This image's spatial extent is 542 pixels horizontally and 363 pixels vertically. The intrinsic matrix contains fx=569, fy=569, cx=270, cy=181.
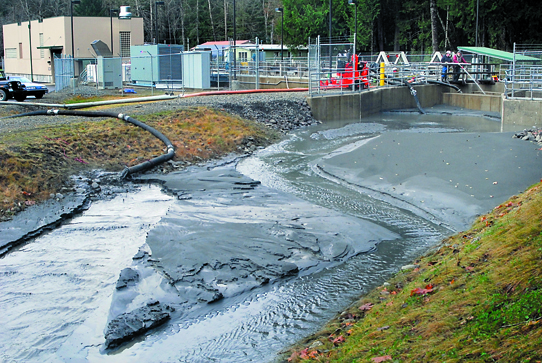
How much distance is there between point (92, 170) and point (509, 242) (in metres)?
10.9

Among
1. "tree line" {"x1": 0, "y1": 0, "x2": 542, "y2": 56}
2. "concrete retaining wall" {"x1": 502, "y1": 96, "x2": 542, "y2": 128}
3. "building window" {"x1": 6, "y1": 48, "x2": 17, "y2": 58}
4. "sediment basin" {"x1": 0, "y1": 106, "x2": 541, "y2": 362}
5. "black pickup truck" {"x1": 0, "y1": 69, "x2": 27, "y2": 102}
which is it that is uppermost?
"tree line" {"x1": 0, "y1": 0, "x2": 542, "y2": 56}

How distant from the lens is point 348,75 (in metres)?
27.0

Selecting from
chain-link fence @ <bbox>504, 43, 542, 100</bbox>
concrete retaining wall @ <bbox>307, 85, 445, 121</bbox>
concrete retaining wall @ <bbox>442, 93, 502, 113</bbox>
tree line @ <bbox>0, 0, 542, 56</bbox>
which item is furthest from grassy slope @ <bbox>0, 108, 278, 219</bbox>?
tree line @ <bbox>0, 0, 542, 56</bbox>

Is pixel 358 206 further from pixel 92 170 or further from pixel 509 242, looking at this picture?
pixel 92 170

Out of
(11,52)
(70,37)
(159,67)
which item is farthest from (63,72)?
(11,52)

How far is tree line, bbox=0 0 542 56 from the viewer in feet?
173

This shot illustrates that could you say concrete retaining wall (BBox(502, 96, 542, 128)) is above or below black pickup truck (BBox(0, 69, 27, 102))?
below

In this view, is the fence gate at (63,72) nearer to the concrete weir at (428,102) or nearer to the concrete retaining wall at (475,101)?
the concrete weir at (428,102)

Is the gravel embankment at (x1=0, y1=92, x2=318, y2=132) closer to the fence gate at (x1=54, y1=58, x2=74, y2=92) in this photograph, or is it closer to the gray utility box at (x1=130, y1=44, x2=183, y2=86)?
the gray utility box at (x1=130, y1=44, x2=183, y2=86)

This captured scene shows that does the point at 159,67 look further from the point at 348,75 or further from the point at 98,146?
the point at 98,146

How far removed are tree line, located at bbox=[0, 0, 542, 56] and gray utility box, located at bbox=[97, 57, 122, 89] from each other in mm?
6099

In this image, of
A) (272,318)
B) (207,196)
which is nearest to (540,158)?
(207,196)

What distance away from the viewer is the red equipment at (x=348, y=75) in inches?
1026

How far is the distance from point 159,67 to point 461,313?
31.6 metres
